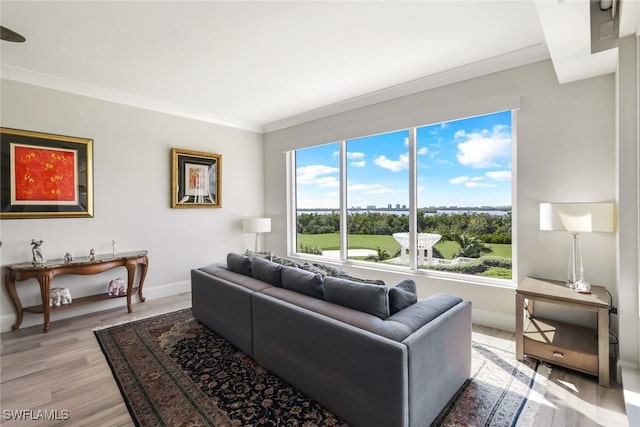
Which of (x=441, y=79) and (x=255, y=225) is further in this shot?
(x=255, y=225)

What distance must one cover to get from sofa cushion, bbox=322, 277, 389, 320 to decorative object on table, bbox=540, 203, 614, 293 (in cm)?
161

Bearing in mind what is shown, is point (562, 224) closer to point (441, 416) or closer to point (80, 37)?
point (441, 416)

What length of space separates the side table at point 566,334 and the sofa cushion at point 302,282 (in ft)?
5.52

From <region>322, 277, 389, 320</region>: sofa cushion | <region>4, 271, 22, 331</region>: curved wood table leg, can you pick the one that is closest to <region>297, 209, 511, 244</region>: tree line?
<region>322, 277, 389, 320</region>: sofa cushion

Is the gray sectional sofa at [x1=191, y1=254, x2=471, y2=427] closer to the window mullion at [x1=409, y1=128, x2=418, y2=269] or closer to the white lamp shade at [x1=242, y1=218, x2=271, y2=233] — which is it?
the window mullion at [x1=409, y1=128, x2=418, y2=269]

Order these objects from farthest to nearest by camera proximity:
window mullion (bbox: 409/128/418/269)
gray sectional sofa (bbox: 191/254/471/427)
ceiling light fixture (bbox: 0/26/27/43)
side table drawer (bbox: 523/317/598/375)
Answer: window mullion (bbox: 409/128/418/269)
side table drawer (bbox: 523/317/598/375)
ceiling light fixture (bbox: 0/26/27/43)
gray sectional sofa (bbox: 191/254/471/427)

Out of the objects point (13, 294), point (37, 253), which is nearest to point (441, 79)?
point (37, 253)

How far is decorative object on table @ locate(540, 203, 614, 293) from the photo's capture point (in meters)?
2.23

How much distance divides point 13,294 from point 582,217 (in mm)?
5326

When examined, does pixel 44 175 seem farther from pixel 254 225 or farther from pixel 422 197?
pixel 422 197

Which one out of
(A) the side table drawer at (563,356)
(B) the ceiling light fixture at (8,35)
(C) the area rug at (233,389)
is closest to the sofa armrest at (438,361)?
(C) the area rug at (233,389)

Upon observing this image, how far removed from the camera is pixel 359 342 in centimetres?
160

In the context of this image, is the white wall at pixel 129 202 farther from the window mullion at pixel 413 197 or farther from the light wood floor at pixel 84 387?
the window mullion at pixel 413 197

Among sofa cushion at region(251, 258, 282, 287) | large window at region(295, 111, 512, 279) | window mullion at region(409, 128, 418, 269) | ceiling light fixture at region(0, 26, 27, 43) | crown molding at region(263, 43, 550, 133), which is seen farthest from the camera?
window mullion at region(409, 128, 418, 269)
